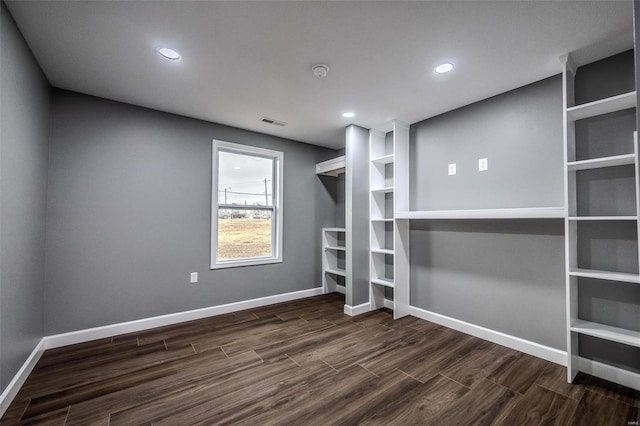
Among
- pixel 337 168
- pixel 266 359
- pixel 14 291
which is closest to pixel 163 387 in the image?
pixel 266 359

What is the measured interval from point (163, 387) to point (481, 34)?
3399mm

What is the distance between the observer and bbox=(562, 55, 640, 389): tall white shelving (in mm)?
1907

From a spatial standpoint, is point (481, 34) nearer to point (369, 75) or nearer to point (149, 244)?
point (369, 75)

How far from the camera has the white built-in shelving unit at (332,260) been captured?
181 inches

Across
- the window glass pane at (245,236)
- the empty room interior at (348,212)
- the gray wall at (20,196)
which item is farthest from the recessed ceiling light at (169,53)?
the window glass pane at (245,236)

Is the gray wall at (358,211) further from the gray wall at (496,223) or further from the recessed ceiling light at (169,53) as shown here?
the recessed ceiling light at (169,53)

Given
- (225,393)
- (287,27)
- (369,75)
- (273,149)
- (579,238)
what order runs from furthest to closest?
(273,149) → (369,75) → (579,238) → (225,393) → (287,27)

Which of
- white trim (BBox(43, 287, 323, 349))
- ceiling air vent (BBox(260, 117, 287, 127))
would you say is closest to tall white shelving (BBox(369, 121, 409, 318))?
ceiling air vent (BBox(260, 117, 287, 127))

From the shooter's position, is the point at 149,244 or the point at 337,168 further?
the point at 337,168

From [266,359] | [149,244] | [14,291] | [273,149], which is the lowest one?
[266,359]

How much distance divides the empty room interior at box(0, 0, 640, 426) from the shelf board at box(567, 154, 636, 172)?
0.07 feet

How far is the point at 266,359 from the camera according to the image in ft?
7.93

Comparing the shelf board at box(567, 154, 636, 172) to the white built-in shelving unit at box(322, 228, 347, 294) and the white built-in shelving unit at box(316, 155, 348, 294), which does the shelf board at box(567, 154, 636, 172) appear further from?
the white built-in shelving unit at box(322, 228, 347, 294)

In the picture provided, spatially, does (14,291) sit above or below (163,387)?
above
